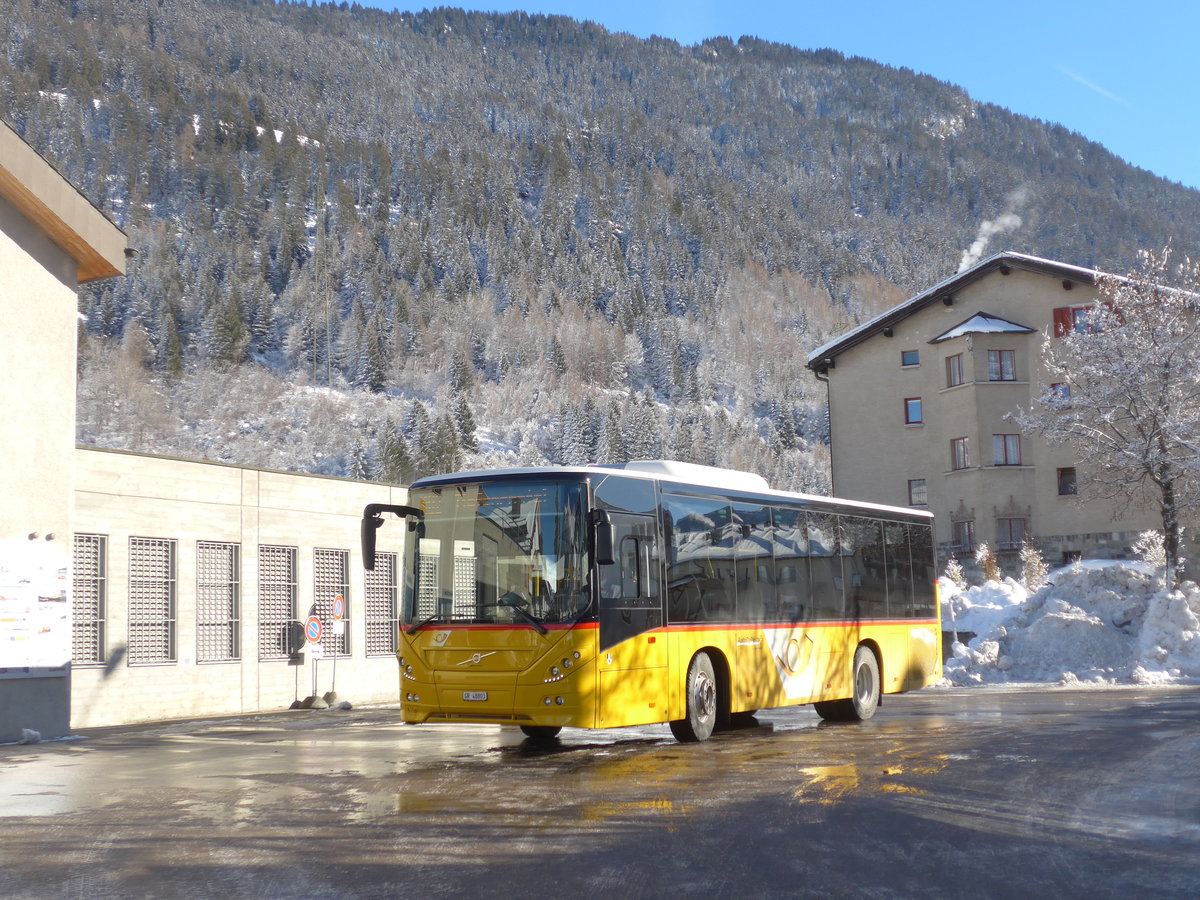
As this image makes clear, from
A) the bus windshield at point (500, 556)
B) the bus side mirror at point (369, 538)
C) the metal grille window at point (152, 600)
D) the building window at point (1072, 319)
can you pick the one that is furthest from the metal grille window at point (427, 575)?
the building window at point (1072, 319)

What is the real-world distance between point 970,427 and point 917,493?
155 inches

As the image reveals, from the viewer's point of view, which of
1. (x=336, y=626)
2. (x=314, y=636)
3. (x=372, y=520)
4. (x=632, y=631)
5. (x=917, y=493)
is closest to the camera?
(x=632, y=631)

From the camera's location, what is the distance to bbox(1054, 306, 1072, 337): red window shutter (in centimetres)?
4935

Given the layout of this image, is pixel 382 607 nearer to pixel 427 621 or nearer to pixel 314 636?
pixel 314 636

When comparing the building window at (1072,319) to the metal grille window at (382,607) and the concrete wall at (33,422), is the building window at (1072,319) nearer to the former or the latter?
the metal grille window at (382,607)

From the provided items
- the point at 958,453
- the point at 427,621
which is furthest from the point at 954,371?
the point at 427,621

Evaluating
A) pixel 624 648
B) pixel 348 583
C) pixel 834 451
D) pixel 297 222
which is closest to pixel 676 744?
pixel 624 648

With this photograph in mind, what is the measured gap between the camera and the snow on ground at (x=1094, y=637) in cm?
2595

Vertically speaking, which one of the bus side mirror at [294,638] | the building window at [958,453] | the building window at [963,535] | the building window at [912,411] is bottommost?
the bus side mirror at [294,638]

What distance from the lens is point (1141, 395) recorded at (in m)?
37.9

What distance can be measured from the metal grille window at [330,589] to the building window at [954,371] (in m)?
30.8

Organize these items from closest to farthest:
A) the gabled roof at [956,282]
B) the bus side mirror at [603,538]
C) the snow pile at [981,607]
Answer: the bus side mirror at [603,538] < the snow pile at [981,607] < the gabled roof at [956,282]

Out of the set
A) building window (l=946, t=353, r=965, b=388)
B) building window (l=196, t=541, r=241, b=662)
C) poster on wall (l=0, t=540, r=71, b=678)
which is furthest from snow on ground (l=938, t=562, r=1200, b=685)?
building window (l=946, t=353, r=965, b=388)

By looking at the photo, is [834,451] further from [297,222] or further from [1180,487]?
[297,222]
